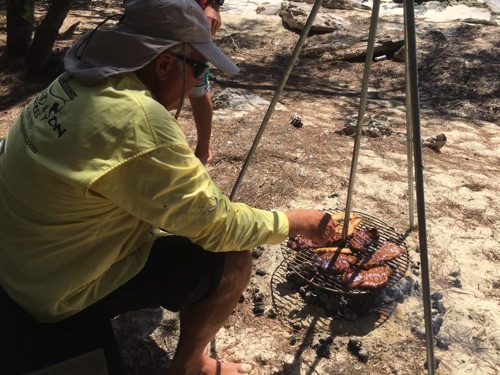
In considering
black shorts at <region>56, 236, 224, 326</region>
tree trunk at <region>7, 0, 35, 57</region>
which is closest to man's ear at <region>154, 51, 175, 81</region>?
black shorts at <region>56, 236, 224, 326</region>

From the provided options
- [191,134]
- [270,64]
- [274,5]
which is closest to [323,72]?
[270,64]

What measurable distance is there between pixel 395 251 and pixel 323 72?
16.5ft

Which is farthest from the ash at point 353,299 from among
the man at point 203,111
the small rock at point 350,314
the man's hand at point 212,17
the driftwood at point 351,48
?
the driftwood at point 351,48

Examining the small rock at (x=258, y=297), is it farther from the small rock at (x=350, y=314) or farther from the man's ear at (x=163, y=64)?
the man's ear at (x=163, y=64)

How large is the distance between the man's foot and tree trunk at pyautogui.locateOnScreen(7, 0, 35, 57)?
6.10m

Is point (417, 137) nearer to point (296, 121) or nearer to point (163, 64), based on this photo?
point (163, 64)

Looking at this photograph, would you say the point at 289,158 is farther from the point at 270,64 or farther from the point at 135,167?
the point at 270,64

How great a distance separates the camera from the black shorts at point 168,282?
6.11ft

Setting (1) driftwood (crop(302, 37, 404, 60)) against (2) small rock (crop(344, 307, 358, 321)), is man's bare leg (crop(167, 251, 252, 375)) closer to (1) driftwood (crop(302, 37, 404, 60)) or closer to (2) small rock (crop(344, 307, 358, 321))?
(2) small rock (crop(344, 307, 358, 321))

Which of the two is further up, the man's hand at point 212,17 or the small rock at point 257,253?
the man's hand at point 212,17

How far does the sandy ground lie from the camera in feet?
8.01

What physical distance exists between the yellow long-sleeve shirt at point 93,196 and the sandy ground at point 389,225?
0.80 meters

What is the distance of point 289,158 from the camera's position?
4.32 metres

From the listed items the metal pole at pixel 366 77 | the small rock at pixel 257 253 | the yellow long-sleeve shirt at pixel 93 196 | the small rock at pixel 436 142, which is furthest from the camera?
the small rock at pixel 436 142
